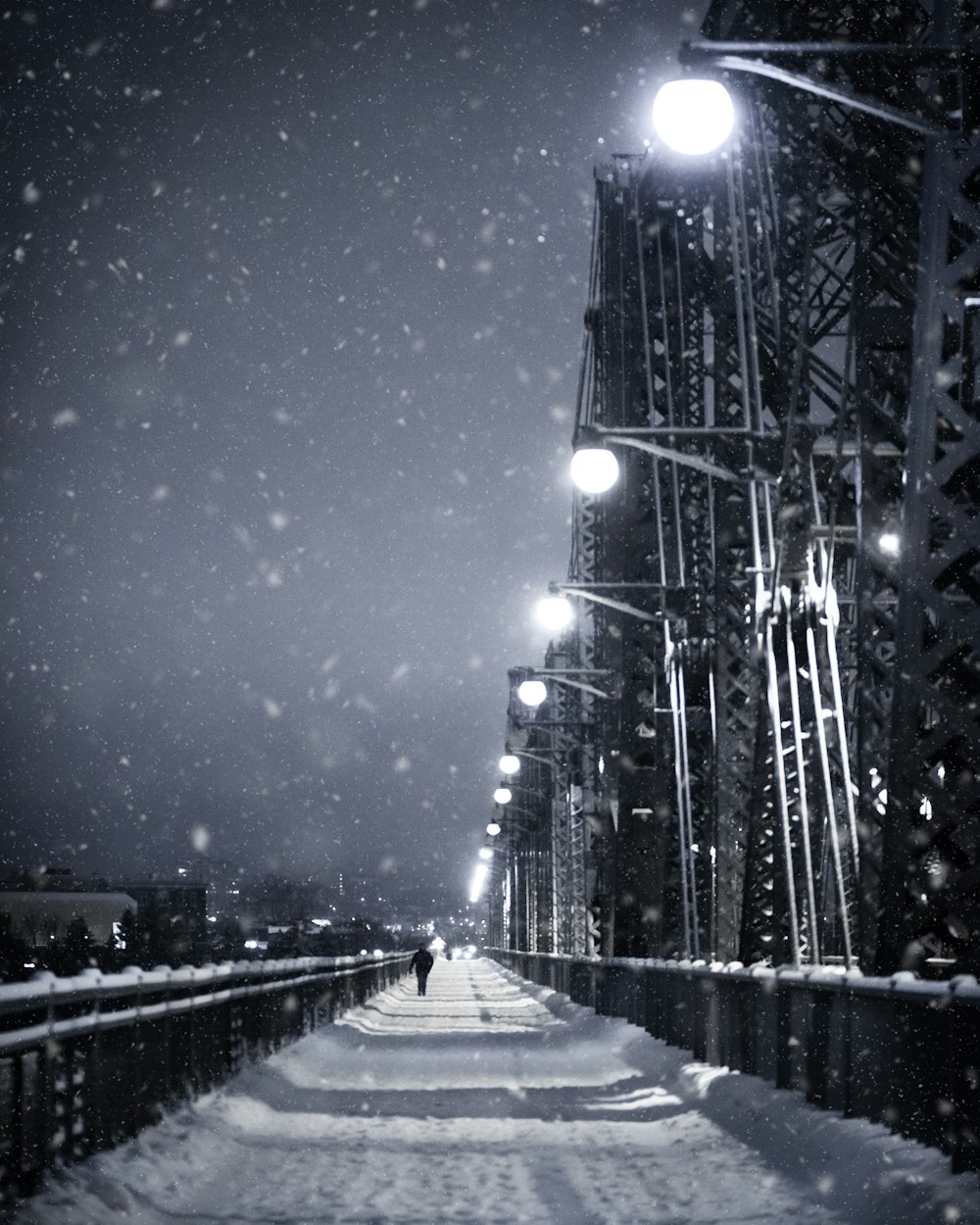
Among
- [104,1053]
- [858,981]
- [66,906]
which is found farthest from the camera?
[66,906]

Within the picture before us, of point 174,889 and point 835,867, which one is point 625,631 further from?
point 174,889

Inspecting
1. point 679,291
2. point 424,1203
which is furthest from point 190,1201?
point 679,291

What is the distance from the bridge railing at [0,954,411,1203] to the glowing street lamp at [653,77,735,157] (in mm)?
5576

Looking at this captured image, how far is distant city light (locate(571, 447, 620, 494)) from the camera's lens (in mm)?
18656

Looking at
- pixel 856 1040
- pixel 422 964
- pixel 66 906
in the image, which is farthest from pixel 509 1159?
pixel 66 906

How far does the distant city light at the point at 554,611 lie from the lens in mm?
28562

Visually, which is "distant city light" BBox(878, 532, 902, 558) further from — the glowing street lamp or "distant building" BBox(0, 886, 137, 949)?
"distant building" BBox(0, 886, 137, 949)

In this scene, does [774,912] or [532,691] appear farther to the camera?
[532,691]

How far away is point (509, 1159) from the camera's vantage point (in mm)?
10812

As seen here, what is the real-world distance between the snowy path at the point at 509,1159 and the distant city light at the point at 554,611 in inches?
456

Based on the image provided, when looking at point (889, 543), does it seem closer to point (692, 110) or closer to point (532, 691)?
point (692, 110)

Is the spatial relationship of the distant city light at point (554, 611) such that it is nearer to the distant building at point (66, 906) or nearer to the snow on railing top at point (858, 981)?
the snow on railing top at point (858, 981)

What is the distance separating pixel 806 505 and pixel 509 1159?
6502mm

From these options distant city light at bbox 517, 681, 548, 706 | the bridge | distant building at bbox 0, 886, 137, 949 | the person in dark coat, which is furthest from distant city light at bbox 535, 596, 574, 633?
distant building at bbox 0, 886, 137, 949
